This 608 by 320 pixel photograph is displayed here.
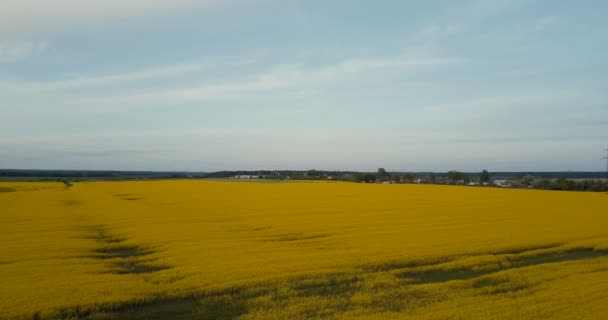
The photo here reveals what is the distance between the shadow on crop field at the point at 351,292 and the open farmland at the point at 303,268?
0.04 m

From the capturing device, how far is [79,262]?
14008mm

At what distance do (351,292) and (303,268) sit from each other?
234cm

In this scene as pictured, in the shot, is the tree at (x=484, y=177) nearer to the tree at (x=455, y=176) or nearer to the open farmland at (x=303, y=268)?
the tree at (x=455, y=176)

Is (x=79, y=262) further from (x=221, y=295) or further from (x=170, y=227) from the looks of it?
(x=170, y=227)

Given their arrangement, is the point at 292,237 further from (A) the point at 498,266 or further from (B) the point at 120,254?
(A) the point at 498,266

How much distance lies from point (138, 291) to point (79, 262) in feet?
13.8

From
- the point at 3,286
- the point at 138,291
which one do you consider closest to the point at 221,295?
the point at 138,291

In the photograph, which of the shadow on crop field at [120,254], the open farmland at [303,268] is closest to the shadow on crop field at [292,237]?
the open farmland at [303,268]

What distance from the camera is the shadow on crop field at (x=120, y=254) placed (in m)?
13.8

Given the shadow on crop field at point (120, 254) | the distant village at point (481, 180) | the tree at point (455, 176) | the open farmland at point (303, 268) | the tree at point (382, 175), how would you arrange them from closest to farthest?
the open farmland at point (303, 268) → the shadow on crop field at point (120, 254) → the distant village at point (481, 180) → the tree at point (455, 176) → the tree at point (382, 175)

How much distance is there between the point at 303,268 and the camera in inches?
521

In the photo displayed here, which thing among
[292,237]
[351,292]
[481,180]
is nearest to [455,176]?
[481,180]

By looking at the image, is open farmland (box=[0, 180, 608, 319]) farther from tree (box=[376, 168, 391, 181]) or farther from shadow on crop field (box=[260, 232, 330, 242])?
tree (box=[376, 168, 391, 181])

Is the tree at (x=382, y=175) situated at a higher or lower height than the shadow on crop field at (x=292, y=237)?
higher
